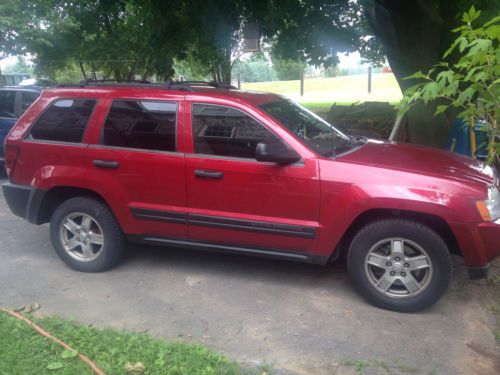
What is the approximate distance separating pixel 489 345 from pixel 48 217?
4075 millimetres

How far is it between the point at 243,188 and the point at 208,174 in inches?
13.0

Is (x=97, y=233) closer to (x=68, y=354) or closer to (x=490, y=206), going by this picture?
(x=68, y=354)

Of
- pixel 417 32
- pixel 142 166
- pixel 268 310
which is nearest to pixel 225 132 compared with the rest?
pixel 142 166

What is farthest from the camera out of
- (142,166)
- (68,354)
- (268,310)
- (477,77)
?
(142,166)

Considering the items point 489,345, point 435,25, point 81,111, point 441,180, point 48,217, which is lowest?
point 489,345

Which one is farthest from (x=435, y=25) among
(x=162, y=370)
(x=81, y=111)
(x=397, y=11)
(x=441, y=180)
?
(x=162, y=370)

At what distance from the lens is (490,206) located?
370 centimetres

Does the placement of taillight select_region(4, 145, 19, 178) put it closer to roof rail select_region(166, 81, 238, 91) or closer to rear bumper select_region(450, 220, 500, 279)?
roof rail select_region(166, 81, 238, 91)

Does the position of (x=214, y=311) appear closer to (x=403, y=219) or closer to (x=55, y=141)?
(x=403, y=219)

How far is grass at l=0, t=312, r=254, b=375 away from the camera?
3.05 metres

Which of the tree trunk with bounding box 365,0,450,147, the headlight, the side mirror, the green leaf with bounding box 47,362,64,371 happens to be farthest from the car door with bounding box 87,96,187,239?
the tree trunk with bounding box 365,0,450,147

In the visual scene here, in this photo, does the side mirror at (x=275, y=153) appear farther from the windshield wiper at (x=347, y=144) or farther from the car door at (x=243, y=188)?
the windshield wiper at (x=347, y=144)

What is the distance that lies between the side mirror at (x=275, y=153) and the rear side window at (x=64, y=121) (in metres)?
1.79

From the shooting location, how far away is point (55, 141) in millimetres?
4703
